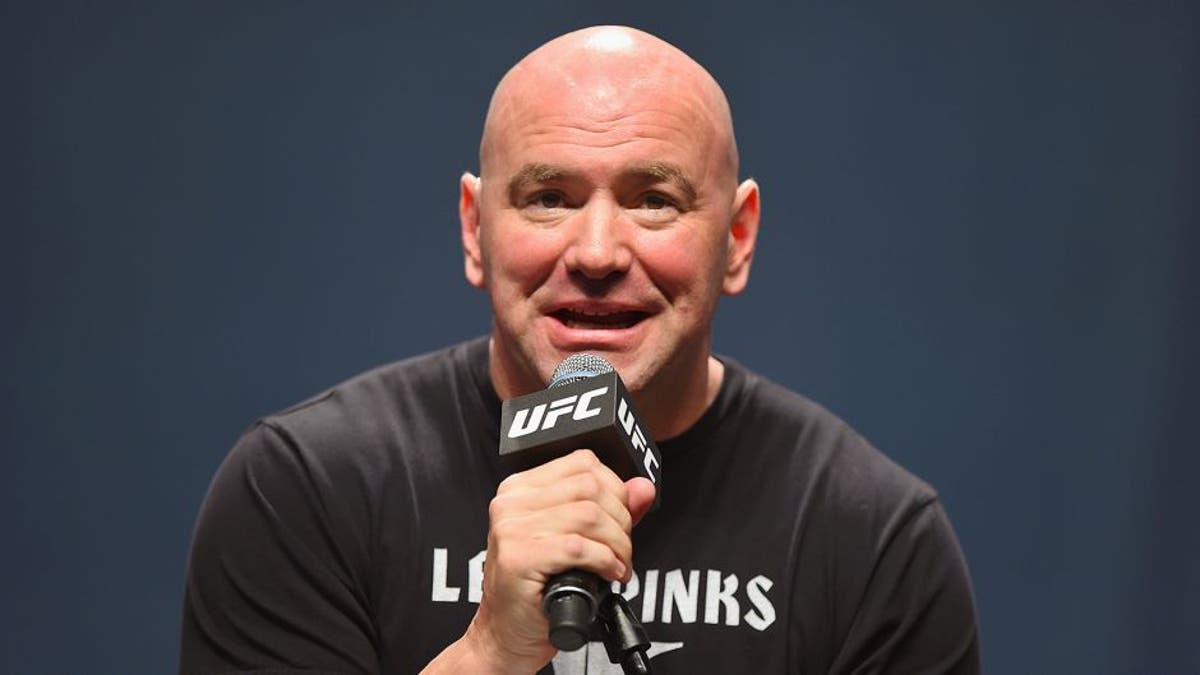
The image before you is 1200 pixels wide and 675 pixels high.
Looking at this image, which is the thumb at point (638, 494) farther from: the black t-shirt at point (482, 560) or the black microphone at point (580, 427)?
the black t-shirt at point (482, 560)

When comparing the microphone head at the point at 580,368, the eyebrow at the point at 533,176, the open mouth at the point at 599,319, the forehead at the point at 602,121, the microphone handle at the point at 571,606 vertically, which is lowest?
the microphone handle at the point at 571,606

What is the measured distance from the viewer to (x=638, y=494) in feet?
4.33

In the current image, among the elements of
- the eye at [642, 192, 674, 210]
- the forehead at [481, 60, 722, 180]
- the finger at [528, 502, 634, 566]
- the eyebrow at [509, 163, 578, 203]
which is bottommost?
the finger at [528, 502, 634, 566]

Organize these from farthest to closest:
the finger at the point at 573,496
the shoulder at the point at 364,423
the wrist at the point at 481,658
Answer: the shoulder at the point at 364,423
the wrist at the point at 481,658
the finger at the point at 573,496

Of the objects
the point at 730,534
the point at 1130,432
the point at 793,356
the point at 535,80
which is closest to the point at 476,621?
the point at 730,534

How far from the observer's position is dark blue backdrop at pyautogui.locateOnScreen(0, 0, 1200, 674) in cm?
Answer: 284

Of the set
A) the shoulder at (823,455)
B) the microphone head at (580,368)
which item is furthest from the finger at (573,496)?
the shoulder at (823,455)

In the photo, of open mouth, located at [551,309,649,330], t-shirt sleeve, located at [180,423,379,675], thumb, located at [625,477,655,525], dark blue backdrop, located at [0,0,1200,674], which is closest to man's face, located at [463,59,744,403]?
open mouth, located at [551,309,649,330]

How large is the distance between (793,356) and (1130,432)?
2.24 ft

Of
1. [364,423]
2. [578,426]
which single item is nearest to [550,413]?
[578,426]

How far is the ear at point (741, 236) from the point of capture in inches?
77.7

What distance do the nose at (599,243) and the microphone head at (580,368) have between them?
193 millimetres

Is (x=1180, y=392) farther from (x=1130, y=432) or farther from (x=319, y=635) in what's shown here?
(x=319, y=635)

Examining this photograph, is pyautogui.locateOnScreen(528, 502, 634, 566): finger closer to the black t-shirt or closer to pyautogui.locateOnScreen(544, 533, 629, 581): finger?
pyautogui.locateOnScreen(544, 533, 629, 581): finger
